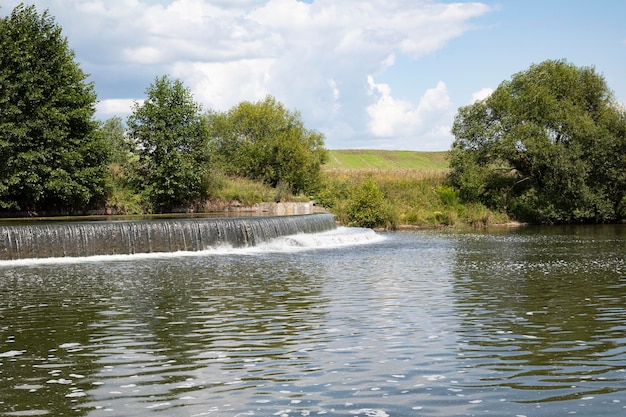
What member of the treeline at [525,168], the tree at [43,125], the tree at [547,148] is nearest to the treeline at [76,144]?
the tree at [43,125]

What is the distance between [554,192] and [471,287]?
33.3m

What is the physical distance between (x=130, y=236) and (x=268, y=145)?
27.8 meters

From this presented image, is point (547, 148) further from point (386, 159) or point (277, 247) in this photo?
point (386, 159)

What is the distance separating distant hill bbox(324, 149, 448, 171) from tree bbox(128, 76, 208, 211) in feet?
134

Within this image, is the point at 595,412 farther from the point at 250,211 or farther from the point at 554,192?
the point at 554,192

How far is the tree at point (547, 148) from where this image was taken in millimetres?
45000

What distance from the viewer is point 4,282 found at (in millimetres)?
17250

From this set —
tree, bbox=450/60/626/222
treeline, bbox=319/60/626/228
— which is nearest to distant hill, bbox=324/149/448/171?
treeline, bbox=319/60/626/228

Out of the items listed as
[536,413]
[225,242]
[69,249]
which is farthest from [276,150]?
[536,413]

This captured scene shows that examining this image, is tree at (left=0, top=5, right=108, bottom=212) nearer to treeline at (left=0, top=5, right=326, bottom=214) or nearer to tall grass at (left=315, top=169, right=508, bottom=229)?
treeline at (left=0, top=5, right=326, bottom=214)

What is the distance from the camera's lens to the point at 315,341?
9758mm

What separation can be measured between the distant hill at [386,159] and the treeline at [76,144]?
117ft

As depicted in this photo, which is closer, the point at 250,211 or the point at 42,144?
the point at 42,144

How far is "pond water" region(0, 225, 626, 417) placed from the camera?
695 cm
